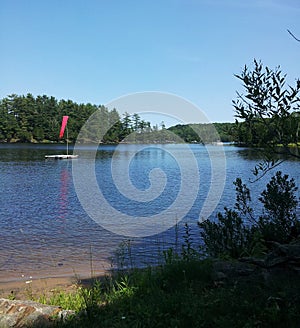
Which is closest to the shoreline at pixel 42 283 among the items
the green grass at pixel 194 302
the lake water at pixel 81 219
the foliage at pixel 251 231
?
the lake water at pixel 81 219

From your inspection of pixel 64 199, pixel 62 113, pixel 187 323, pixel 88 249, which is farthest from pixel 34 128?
pixel 187 323

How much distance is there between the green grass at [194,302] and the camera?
3.48 meters

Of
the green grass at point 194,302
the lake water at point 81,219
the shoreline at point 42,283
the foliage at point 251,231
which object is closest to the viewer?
the green grass at point 194,302

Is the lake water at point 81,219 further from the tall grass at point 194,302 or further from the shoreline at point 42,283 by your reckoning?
the tall grass at point 194,302

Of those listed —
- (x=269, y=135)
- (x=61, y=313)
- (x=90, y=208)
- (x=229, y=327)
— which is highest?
→ (x=269, y=135)

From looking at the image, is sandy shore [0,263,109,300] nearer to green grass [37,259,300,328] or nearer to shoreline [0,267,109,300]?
shoreline [0,267,109,300]

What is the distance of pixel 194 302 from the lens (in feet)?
12.7

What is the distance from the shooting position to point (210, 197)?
20609mm

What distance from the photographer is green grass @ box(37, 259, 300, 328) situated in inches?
137

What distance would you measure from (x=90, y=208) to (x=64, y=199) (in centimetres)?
282

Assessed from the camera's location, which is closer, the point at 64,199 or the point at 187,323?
the point at 187,323

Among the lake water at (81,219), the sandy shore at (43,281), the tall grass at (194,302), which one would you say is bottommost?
the lake water at (81,219)

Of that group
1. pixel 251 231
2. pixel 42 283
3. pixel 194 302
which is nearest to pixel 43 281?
pixel 42 283

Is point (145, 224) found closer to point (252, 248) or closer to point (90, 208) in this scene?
point (90, 208)
